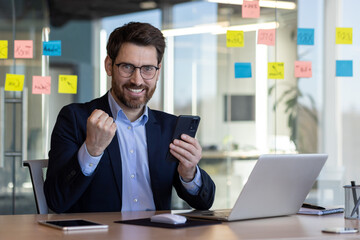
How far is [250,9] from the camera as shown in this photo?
464 centimetres

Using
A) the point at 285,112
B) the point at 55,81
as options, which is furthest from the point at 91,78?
the point at 285,112

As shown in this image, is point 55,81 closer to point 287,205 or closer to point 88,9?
point 88,9

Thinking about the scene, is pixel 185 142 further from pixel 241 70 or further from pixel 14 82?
pixel 241 70

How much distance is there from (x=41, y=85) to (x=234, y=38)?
1445 millimetres

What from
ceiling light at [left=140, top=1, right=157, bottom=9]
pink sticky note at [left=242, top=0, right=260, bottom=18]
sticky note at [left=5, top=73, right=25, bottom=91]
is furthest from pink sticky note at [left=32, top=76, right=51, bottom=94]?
pink sticky note at [left=242, top=0, right=260, bottom=18]

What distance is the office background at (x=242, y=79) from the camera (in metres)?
4.63

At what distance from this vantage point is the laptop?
1727mm

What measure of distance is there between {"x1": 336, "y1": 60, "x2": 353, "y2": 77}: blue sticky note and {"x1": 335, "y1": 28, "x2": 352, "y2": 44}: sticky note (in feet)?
0.65

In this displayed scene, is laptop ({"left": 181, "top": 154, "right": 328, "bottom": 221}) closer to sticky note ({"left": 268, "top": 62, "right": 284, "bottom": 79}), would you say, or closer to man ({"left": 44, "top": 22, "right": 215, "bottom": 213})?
man ({"left": 44, "top": 22, "right": 215, "bottom": 213})

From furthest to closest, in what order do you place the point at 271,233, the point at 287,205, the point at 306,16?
the point at 306,16 → the point at 287,205 → the point at 271,233

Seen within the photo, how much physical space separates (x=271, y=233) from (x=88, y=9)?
3403 millimetres

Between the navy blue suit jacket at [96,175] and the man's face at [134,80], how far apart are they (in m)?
0.10

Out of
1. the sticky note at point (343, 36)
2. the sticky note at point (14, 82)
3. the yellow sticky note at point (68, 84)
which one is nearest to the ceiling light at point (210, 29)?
the sticky note at point (343, 36)

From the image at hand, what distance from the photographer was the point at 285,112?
469 centimetres
